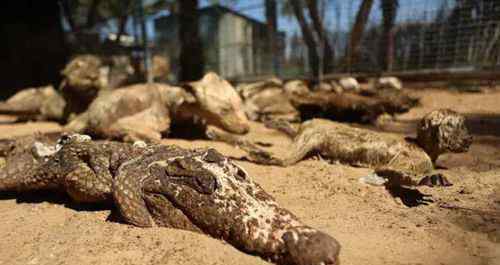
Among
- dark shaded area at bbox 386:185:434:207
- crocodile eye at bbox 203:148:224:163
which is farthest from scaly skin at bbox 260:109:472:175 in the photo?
crocodile eye at bbox 203:148:224:163

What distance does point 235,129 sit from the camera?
5.76 meters

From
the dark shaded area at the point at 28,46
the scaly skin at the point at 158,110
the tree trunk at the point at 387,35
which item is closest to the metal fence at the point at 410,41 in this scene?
the tree trunk at the point at 387,35

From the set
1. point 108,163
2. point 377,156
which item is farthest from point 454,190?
point 108,163

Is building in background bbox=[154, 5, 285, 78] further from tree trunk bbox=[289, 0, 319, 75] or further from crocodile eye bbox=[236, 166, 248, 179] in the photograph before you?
crocodile eye bbox=[236, 166, 248, 179]

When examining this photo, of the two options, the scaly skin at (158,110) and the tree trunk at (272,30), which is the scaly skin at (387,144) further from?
the tree trunk at (272,30)

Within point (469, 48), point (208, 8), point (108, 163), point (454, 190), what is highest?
point (208, 8)

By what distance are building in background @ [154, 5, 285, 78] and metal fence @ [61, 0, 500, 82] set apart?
3cm

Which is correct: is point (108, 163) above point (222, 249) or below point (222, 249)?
above

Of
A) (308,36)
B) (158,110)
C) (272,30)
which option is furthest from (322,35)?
(158,110)

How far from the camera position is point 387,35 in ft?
28.5

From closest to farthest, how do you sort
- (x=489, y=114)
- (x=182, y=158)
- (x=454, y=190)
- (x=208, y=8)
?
(x=182, y=158) < (x=454, y=190) < (x=489, y=114) < (x=208, y=8)

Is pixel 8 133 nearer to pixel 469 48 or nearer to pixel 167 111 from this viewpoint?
pixel 167 111

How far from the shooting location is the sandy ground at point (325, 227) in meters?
2.17

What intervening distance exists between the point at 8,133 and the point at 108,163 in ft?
15.1
